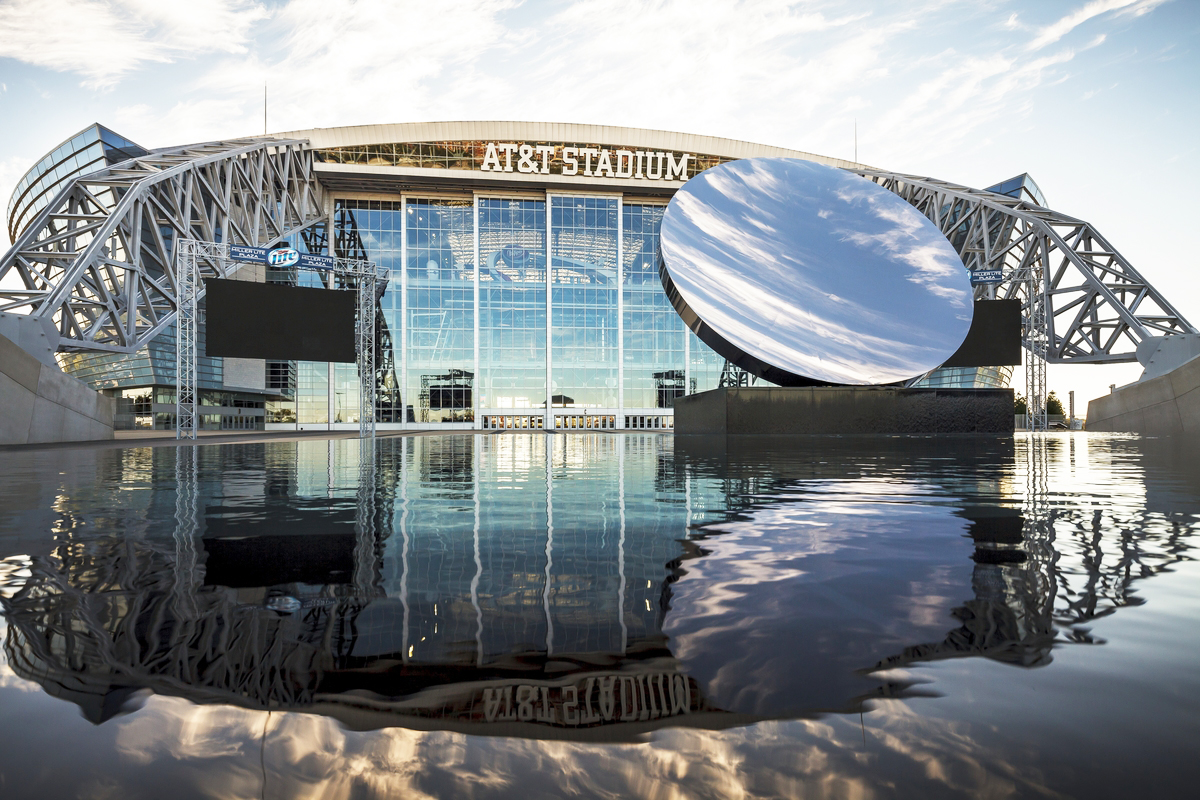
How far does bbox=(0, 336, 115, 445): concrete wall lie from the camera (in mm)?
21500

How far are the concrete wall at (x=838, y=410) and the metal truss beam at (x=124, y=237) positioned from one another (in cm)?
2573

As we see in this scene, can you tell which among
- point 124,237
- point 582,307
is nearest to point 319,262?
point 124,237

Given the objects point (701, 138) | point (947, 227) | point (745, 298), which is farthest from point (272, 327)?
point (947, 227)

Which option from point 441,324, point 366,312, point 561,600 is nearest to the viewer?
point 561,600

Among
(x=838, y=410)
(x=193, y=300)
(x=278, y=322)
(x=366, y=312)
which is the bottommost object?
(x=838, y=410)

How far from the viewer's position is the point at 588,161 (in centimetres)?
5978

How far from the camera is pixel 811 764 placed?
1537 mm

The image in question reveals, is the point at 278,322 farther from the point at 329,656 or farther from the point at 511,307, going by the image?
the point at 329,656

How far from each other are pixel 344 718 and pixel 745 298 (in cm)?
1836

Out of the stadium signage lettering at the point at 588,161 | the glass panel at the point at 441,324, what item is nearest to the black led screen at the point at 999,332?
the stadium signage lettering at the point at 588,161

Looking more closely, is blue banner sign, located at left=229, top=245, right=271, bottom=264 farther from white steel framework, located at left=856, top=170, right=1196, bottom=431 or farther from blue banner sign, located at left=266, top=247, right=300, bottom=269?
white steel framework, located at left=856, top=170, right=1196, bottom=431

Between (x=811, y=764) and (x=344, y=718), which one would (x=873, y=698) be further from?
(x=344, y=718)

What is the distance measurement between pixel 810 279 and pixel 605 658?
19.0 meters

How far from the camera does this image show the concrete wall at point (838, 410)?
20859 millimetres
